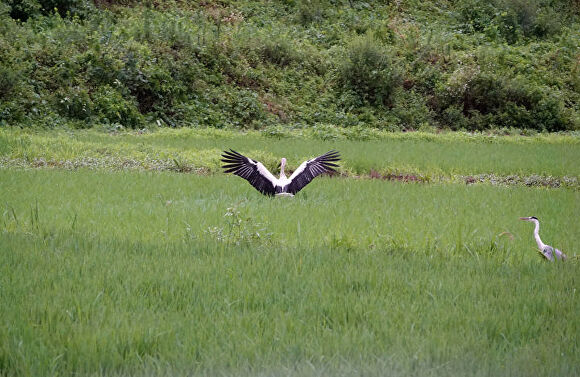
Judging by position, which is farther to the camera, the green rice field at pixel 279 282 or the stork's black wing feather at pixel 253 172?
the stork's black wing feather at pixel 253 172

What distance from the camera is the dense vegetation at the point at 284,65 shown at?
622 inches

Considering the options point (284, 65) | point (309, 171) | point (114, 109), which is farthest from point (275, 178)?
point (284, 65)

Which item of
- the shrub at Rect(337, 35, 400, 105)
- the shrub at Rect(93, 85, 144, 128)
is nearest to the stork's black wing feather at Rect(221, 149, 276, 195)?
the shrub at Rect(93, 85, 144, 128)

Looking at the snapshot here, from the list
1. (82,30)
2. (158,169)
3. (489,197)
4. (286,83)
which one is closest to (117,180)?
(158,169)

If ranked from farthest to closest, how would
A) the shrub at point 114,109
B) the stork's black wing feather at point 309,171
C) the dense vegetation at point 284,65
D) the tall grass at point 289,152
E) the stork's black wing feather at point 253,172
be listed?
the dense vegetation at point 284,65, the shrub at point 114,109, the tall grass at point 289,152, the stork's black wing feather at point 309,171, the stork's black wing feather at point 253,172

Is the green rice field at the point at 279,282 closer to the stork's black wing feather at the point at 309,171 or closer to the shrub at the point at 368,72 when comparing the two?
the stork's black wing feather at the point at 309,171

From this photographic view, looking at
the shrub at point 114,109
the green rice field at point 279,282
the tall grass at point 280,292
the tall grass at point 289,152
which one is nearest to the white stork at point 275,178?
the green rice field at point 279,282

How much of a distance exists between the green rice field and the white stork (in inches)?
7.6

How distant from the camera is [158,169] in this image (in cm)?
989

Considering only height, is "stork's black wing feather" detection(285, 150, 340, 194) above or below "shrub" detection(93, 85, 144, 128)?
above

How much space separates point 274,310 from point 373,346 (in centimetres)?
64

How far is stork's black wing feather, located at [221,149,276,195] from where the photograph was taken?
22.6 ft

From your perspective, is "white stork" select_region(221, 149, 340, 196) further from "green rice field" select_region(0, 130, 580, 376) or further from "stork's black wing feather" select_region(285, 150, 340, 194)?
"green rice field" select_region(0, 130, 580, 376)

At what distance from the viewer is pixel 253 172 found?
708 centimetres
